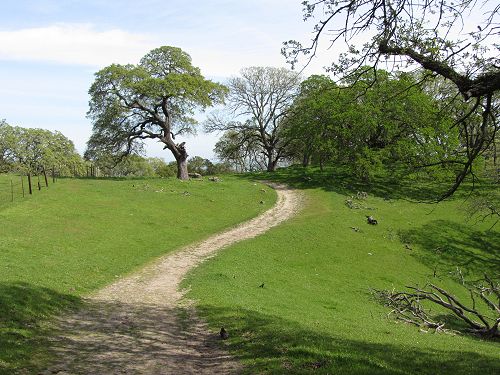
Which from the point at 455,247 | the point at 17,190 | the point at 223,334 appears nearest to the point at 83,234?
the point at 17,190

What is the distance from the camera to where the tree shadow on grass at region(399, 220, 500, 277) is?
29094 mm

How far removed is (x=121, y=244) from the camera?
81.3 feet

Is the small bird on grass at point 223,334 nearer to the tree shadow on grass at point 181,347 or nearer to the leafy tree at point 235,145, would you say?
the tree shadow on grass at point 181,347

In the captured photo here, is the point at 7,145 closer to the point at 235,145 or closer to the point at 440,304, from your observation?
the point at 235,145

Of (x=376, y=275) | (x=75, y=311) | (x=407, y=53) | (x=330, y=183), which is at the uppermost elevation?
(x=407, y=53)

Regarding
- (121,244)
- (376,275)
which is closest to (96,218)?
(121,244)

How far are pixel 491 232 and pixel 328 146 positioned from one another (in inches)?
673

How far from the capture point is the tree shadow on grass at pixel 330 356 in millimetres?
8695

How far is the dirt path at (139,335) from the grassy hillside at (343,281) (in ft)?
2.70

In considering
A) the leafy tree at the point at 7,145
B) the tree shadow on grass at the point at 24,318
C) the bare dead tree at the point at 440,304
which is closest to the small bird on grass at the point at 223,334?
the tree shadow on grass at the point at 24,318

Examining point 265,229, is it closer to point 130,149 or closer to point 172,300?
point 172,300

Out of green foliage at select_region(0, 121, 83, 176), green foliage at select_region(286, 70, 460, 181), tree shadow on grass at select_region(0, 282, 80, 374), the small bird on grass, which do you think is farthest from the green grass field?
green foliage at select_region(0, 121, 83, 176)

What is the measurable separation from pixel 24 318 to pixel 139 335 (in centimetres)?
325

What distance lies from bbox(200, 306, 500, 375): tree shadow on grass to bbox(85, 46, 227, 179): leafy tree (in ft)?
119
